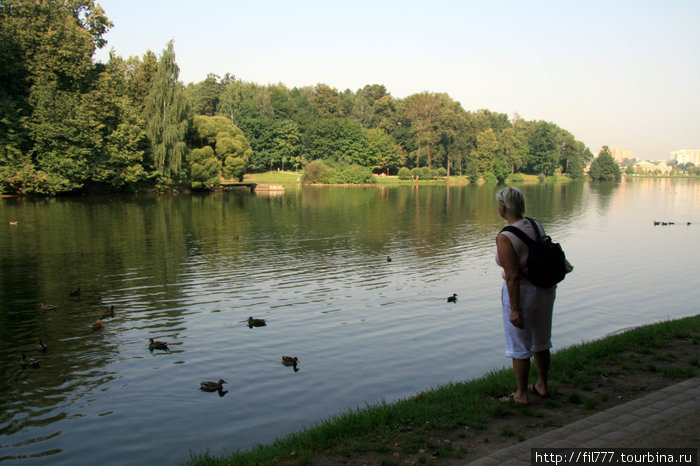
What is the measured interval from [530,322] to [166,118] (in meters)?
61.3

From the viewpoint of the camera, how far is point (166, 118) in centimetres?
6081

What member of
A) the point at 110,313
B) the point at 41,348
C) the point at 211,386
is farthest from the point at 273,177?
the point at 211,386

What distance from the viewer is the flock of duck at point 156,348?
9875 millimetres

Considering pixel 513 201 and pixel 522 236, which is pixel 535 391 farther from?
pixel 513 201

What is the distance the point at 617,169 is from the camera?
148 meters

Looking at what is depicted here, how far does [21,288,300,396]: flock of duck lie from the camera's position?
988 cm

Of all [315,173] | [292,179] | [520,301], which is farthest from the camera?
[292,179]

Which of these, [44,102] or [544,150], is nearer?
[44,102]

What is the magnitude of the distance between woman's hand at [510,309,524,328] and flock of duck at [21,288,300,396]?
6.02 m

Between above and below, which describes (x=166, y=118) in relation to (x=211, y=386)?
above

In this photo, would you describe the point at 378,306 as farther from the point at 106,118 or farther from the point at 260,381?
the point at 106,118

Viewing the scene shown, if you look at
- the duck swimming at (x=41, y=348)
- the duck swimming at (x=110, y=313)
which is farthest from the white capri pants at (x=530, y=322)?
the duck swimming at (x=110, y=313)

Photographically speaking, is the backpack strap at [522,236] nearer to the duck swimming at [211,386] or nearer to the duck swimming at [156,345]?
the duck swimming at [211,386]

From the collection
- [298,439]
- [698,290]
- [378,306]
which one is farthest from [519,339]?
[698,290]
